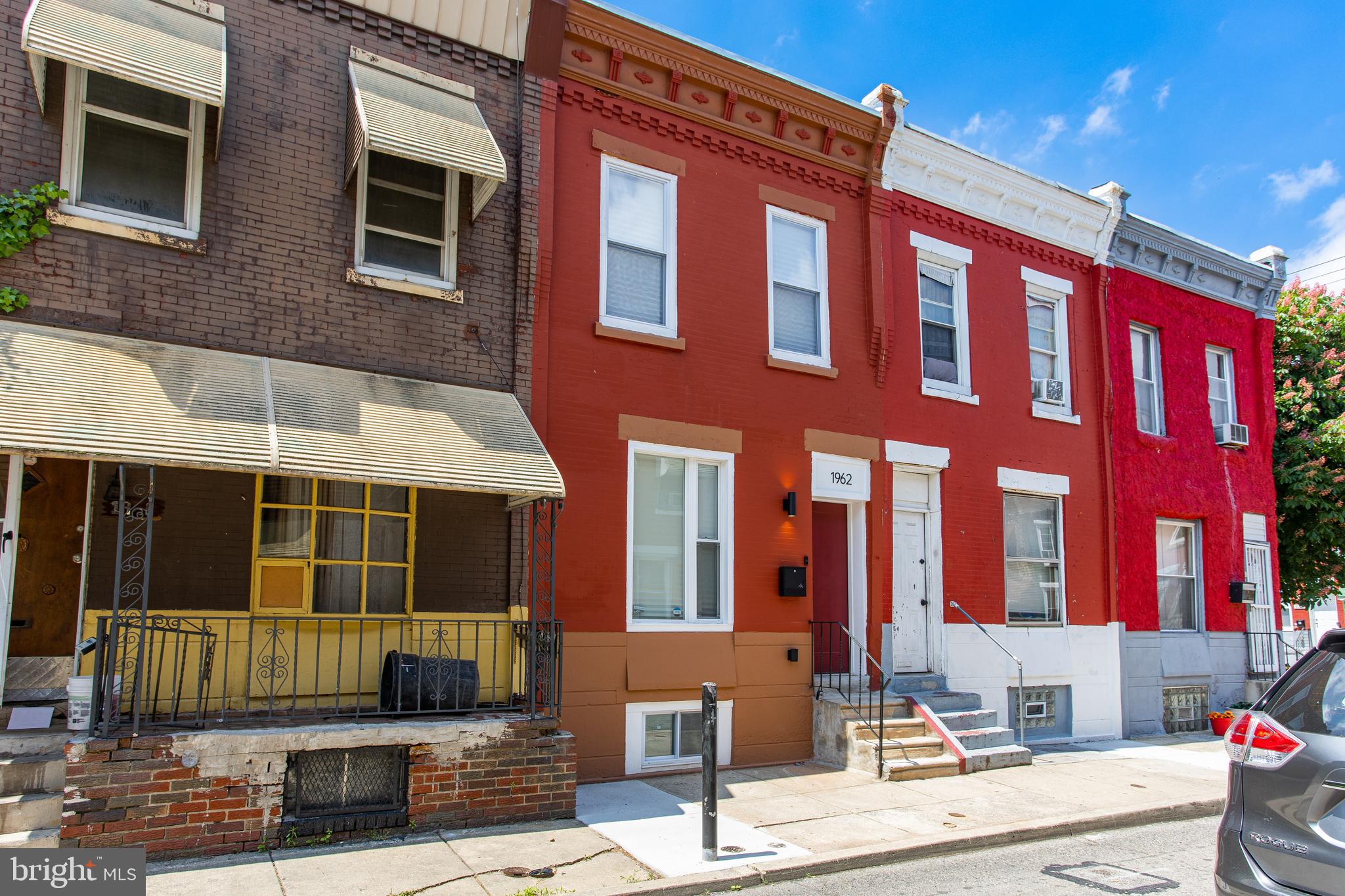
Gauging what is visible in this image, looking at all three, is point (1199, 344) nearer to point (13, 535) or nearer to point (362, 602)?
point (362, 602)

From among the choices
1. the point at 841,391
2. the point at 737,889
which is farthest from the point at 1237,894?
the point at 841,391

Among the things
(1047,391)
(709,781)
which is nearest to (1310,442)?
(1047,391)

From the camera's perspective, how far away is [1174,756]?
1211cm

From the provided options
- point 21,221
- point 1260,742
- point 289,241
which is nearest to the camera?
point 1260,742

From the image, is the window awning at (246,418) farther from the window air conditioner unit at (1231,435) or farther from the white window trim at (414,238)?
the window air conditioner unit at (1231,435)

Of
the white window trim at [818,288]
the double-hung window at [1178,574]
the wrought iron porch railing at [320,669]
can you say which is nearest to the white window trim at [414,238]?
the wrought iron porch railing at [320,669]

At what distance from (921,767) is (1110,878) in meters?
3.06

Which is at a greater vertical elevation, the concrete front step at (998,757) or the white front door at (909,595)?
the white front door at (909,595)

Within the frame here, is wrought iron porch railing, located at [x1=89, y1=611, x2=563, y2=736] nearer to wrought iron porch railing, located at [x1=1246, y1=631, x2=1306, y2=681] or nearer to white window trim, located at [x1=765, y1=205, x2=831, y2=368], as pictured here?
white window trim, located at [x1=765, y1=205, x2=831, y2=368]

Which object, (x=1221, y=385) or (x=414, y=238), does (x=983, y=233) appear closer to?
(x=1221, y=385)

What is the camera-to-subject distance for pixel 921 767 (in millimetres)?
9883

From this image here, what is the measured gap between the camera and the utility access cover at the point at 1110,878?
6.63 meters

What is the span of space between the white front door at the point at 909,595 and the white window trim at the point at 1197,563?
5.05m

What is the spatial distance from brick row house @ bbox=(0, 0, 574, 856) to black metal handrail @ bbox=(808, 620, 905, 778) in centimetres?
363
